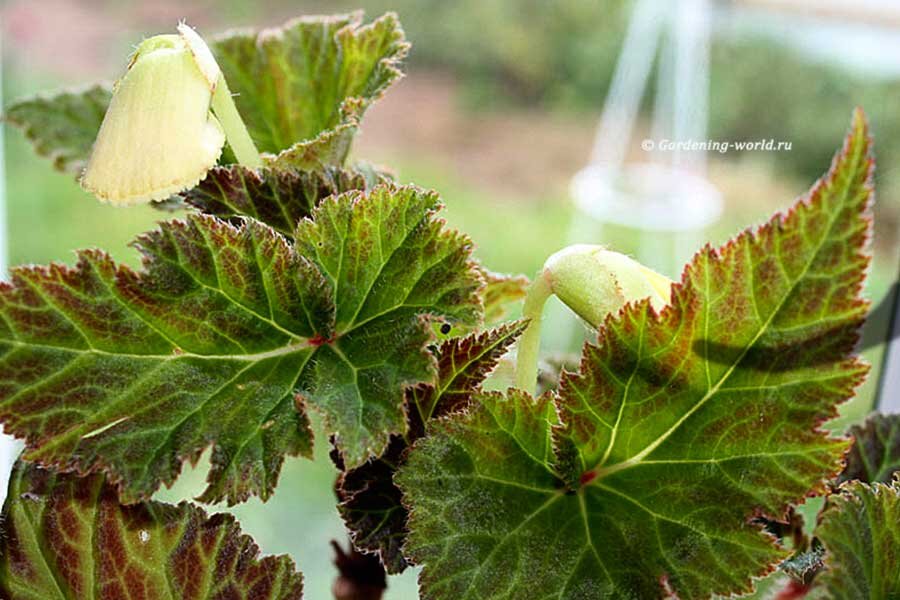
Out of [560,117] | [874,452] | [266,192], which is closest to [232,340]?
[266,192]

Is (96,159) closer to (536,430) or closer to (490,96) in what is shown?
(536,430)

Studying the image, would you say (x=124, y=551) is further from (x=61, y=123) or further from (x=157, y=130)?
(x=61, y=123)

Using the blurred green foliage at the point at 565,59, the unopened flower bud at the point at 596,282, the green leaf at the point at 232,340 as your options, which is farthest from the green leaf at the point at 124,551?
the blurred green foliage at the point at 565,59

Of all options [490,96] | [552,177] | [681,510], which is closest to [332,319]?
[681,510]

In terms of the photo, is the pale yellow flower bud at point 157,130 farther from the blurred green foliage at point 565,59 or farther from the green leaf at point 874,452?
the blurred green foliage at point 565,59

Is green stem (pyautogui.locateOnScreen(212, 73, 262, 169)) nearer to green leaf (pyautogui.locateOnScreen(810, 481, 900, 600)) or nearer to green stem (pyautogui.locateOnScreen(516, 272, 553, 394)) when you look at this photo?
green stem (pyautogui.locateOnScreen(516, 272, 553, 394))

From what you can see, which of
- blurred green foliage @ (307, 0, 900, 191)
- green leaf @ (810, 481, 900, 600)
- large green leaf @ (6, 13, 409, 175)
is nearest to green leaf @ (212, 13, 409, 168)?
large green leaf @ (6, 13, 409, 175)

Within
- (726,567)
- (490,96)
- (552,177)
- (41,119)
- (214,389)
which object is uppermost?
(490,96)
